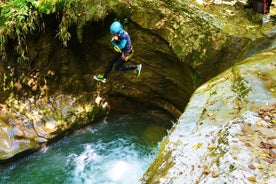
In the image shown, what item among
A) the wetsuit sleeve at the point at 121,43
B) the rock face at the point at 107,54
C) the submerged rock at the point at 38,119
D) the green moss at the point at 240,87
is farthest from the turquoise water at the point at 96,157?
the green moss at the point at 240,87

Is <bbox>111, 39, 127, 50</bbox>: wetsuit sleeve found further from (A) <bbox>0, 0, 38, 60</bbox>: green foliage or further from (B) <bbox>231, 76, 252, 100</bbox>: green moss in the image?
(B) <bbox>231, 76, 252, 100</bbox>: green moss

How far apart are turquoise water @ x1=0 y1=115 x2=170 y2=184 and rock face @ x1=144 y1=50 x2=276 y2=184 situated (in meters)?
3.16

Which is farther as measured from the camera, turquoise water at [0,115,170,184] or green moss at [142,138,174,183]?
turquoise water at [0,115,170,184]

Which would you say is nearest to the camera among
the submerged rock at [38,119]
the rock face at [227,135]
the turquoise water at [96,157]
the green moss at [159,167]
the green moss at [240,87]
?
the rock face at [227,135]

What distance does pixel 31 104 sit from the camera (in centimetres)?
918

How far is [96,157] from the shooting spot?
864cm

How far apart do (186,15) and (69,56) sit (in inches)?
142

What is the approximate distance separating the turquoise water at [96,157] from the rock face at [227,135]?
10.4 feet

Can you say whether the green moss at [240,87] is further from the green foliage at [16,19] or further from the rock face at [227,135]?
the green foliage at [16,19]

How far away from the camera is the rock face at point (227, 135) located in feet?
12.7

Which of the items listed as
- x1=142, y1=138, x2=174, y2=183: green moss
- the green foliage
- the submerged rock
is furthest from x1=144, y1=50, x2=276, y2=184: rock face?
the green foliage

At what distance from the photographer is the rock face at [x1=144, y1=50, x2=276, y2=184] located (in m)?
3.88

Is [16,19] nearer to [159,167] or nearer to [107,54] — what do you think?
[107,54]

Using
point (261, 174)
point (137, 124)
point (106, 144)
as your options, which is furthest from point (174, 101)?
point (261, 174)
